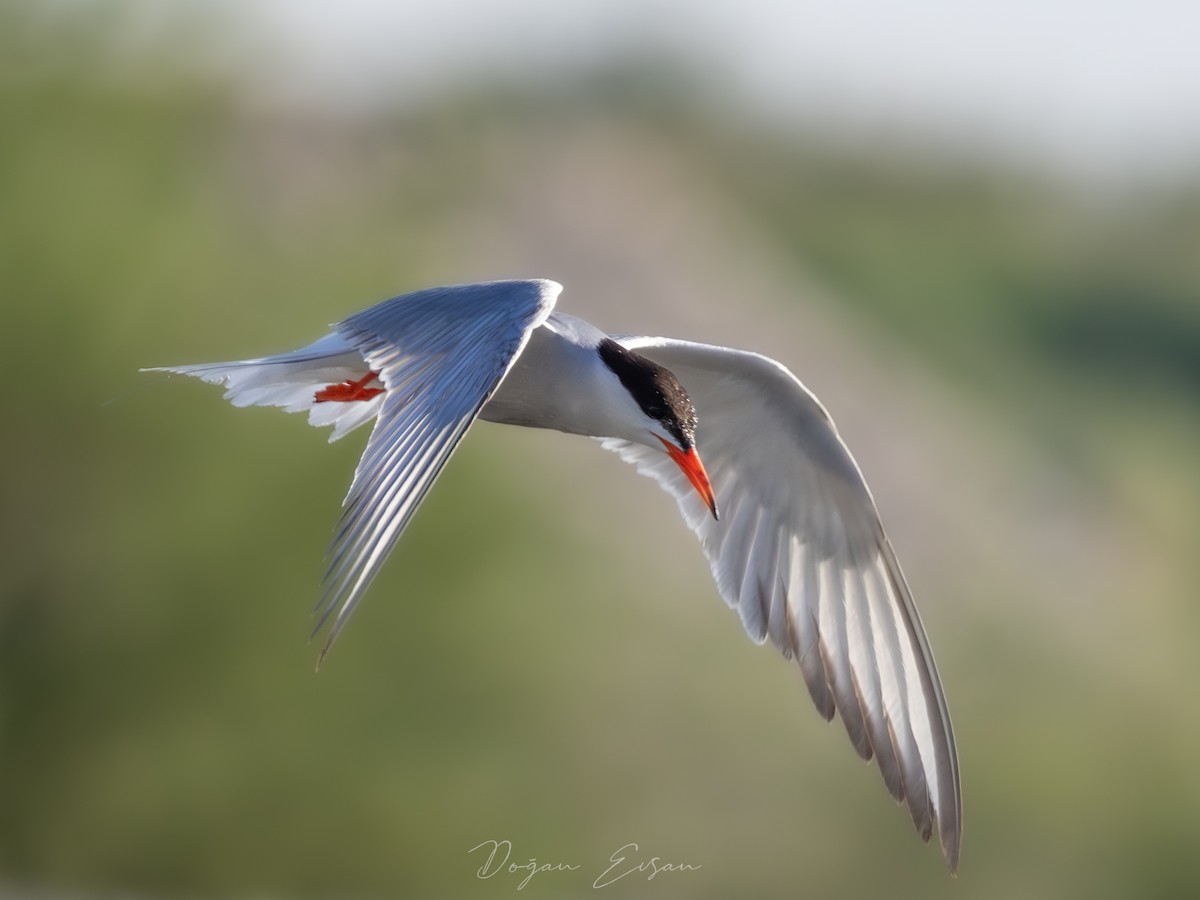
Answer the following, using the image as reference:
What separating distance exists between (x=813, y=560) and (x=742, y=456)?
16.9 inches

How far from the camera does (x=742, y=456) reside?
6781 millimetres

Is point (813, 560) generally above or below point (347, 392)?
below

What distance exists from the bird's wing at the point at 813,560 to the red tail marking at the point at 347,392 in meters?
0.85

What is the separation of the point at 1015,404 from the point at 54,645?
45.2ft

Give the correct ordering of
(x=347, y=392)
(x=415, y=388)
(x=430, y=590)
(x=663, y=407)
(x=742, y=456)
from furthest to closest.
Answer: (x=430, y=590), (x=742, y=456), (x=347, y=392), (x=663, y=407), (x=415, y=388)

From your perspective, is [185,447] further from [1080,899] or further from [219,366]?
[1080,899]

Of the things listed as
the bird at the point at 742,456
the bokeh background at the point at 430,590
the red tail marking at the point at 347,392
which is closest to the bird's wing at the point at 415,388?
the bird at the point at 742,456

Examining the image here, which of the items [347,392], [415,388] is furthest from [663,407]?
[347,392]

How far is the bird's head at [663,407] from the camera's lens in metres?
5.70

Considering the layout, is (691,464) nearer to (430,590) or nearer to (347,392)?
(347,392)

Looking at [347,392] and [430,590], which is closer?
[347,392]

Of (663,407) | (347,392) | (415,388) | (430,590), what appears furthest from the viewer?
(430,590)

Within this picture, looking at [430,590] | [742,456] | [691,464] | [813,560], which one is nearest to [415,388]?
[691,464]

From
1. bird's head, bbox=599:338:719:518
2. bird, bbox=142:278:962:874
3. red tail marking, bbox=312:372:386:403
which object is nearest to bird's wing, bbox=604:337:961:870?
bird, bbox=142:278:962:874
